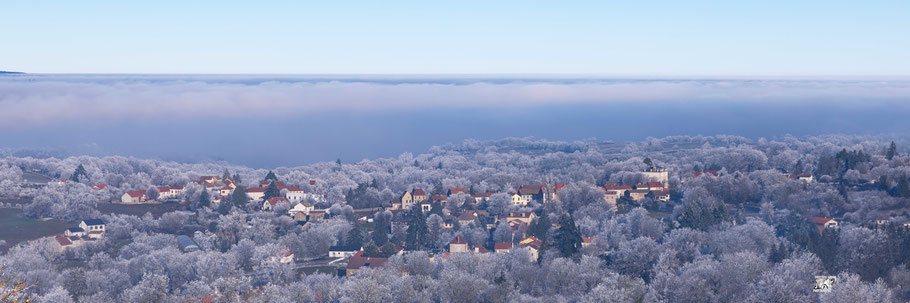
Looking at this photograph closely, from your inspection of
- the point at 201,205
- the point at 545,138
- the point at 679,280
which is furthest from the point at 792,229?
the point at 545,138

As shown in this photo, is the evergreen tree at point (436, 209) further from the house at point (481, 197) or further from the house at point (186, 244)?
the house at point (186, 244)

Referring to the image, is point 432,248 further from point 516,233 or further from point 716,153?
point 716,153

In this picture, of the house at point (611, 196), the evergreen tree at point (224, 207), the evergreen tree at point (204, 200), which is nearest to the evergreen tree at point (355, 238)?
the evergreen tree at point (224, 207)

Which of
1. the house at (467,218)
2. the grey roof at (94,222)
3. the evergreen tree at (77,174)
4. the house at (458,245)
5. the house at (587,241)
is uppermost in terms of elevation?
the house at (587,241)

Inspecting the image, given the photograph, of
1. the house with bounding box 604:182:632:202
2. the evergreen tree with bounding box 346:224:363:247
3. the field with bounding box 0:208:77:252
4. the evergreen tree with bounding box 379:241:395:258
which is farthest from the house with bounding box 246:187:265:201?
the house with bounding box 604:182:632:202

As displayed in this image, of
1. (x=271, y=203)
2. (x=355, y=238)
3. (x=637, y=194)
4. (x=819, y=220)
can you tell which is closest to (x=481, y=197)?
(x=637, y=194)

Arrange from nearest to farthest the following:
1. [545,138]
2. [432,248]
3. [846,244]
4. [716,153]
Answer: [846,244] < [432,248] < [716,153] < [545,138]

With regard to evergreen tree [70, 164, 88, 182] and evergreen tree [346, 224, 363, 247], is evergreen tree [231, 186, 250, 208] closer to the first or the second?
evergreen tree [346, 224, 363, 247]
